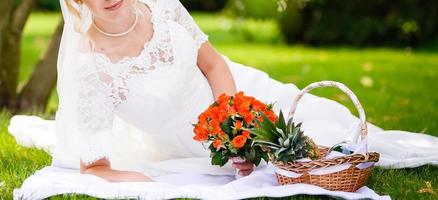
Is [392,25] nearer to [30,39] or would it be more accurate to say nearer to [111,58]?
[30,39]

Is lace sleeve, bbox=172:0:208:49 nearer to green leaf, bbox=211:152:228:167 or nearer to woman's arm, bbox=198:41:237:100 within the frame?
woman's arm, bbox=198:41:237:100

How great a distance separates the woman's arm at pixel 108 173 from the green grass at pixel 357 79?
0.32 m

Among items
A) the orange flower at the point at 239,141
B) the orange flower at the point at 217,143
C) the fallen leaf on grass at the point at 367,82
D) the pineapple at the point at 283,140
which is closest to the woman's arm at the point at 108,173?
the orange flower at the point at 217,143

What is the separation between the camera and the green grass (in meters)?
4.07

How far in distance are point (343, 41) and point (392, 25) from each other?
84 cm

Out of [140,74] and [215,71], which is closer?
[140,74]

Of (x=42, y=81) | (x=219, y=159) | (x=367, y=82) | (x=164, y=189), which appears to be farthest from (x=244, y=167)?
(x=367, y=82)

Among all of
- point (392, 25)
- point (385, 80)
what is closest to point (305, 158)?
point (385, 80)

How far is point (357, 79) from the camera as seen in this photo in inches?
324

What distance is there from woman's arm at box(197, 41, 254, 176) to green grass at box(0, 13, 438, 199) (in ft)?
3.08

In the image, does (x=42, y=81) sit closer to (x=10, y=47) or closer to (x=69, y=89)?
(x=10, y=47)

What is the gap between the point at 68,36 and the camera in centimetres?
405

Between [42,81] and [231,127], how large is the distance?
3224mm

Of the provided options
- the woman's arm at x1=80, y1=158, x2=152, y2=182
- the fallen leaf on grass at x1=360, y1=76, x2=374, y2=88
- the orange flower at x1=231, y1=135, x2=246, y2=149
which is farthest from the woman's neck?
the fallen leaf on grass at x1=360, y1=76, x2=374, y2=88
